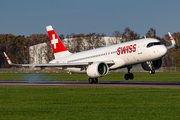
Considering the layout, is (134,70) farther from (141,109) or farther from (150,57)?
(141,109)

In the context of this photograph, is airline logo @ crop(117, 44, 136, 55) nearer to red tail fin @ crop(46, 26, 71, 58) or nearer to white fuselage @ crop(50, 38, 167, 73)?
white fuselage @ crop(50, 38, 167, 73)

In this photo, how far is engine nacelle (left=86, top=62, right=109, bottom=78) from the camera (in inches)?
1414

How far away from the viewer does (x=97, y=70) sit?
35844mm

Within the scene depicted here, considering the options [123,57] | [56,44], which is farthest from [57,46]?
[123,57]

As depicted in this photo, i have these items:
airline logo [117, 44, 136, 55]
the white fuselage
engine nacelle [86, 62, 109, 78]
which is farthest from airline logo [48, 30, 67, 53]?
airline logo [117, 44, 136, 55]

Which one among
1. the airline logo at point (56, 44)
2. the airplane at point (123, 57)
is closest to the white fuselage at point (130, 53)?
the airplane at point (123, 57)

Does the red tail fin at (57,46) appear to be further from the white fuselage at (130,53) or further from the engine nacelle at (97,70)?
the engine nacelle at (97,70)

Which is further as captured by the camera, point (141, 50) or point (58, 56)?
point (58, 56)

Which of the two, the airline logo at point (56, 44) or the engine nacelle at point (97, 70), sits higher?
the airline logo at point (56, 44)

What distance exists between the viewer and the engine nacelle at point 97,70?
35906 mm

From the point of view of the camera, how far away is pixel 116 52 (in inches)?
1476

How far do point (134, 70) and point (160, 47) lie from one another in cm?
6609

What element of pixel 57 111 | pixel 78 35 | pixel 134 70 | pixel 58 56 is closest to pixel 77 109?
pixel 57 111

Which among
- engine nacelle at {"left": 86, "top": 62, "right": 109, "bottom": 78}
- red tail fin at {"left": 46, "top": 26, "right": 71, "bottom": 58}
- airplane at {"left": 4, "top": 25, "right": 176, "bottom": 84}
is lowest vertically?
engine nacelle at {"left": 86, "top": 62, "right": 109, "bottom": 78}
